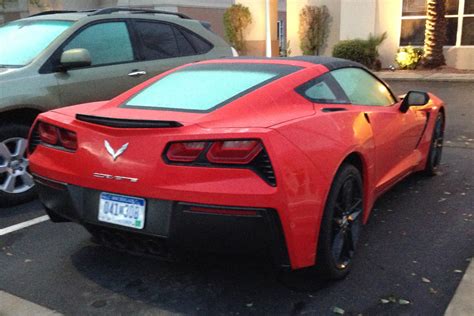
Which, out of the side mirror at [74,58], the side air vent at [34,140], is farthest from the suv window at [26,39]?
the side air vent at [34,140]

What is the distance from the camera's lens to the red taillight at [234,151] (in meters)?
2.68

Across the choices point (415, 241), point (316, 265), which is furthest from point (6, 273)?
point (415, 241)

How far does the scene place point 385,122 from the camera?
3.95 metres

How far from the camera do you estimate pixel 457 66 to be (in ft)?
55.9

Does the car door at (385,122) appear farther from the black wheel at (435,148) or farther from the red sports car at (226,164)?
the black wheel at (435,148)

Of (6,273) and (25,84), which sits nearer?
(6,273)

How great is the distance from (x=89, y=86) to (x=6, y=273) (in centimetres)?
225

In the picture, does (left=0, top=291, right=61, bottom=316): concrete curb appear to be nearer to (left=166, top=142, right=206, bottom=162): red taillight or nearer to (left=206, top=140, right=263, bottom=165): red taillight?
(left=166, top=142, right=206, bottom=162): red taillight

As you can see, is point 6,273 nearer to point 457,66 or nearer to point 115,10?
point 115,10

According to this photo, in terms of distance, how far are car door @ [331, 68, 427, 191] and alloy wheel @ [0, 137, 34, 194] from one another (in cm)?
289

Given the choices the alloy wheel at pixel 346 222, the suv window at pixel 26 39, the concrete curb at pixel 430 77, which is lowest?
the concrete curb at pixel 430 77

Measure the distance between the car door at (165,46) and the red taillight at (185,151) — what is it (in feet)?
10.1

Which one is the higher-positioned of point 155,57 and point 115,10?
point 115,10

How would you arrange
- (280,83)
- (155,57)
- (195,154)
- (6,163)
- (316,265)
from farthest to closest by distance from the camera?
(155,57)
(6,163)
(280,83)
(316,265)
(195,154)
